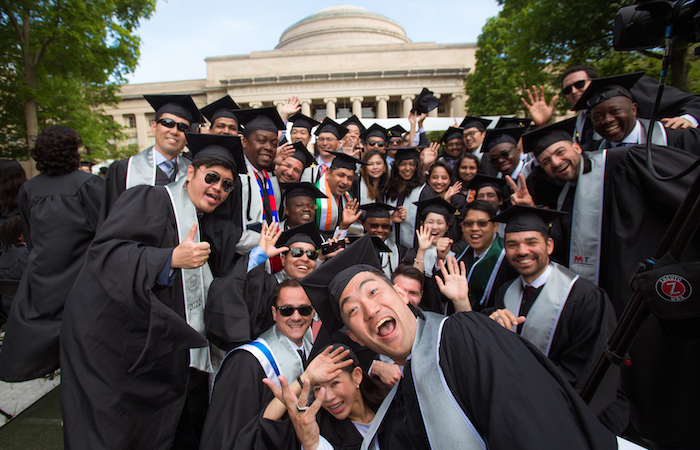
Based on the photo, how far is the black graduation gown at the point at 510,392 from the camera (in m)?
1.23

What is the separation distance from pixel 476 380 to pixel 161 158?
3.30 m

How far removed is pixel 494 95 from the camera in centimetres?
2152

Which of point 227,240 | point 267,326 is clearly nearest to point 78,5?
point 227,240

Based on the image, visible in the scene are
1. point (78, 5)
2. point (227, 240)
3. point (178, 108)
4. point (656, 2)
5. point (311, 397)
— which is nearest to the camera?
point (656, 2)

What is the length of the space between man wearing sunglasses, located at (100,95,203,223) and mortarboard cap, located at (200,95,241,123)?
35cm

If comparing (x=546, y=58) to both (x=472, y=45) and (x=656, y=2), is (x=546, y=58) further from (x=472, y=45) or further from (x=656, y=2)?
(x=472, y=45)

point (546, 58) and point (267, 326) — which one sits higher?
point (546, 58)

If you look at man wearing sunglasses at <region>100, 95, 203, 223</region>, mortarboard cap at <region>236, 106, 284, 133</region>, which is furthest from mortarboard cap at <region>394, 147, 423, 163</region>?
man wearing sunglasses at <region>100, 95, 203, 223</region>

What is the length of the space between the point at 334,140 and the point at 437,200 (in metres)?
2.36

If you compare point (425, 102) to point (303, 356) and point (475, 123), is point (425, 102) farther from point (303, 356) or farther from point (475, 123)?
point (303, 356)

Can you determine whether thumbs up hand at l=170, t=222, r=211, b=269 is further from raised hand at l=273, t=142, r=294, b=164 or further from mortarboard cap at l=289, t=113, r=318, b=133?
mortarboard cap at l=289, t=113, r=318, b=133

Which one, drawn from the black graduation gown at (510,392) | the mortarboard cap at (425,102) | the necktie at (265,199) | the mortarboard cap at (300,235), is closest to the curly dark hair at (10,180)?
the necktie at (265,199)

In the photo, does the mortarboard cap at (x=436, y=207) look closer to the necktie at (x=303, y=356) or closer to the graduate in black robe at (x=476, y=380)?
the necktie at (x=303, y=356)

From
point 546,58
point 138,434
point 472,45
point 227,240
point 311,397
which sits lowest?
point 138,434
